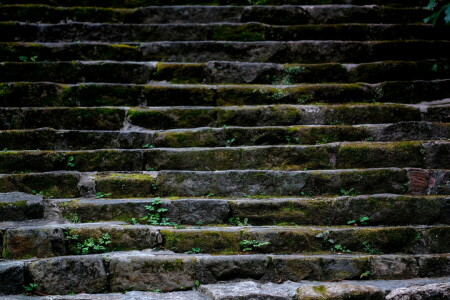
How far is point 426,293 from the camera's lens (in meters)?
2.35

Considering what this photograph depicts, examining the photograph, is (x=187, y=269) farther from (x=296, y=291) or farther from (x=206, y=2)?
(x=206, y=2)

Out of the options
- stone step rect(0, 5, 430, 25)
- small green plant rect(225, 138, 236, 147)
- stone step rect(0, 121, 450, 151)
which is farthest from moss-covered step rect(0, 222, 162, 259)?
stone step rect(0, 5, 430, 25)

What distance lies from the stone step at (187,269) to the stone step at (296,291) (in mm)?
53

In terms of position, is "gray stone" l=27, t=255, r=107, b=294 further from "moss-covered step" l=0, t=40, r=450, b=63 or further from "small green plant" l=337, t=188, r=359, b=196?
"moss-covered step" l=0, t=40, r=450, b=63

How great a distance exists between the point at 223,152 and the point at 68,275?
158 centimetres

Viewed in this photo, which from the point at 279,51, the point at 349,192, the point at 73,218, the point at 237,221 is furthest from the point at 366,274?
the point at 279,51

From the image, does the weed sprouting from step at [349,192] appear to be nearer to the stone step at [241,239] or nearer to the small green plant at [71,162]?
the stone step at [241,239]

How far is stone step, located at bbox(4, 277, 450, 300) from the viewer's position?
240cm

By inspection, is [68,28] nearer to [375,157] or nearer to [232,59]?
[232,59]

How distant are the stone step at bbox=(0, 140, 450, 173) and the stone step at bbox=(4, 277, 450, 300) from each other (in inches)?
43.6

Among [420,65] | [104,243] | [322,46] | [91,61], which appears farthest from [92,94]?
[420,65]

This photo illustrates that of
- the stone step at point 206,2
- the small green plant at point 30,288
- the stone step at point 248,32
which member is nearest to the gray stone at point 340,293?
the small green plant at point 30,288

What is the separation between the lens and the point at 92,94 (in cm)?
410

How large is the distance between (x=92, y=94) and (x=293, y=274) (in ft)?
8.88
